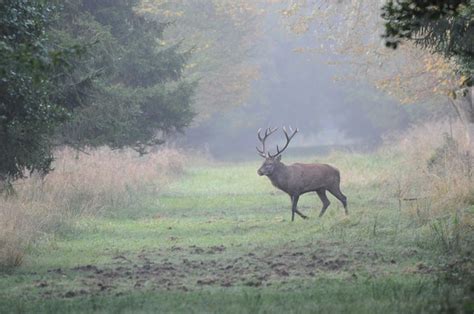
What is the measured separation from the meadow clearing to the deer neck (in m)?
0.81

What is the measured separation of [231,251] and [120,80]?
1402 centimetres

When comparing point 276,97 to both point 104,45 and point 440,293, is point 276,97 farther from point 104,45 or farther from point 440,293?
point 440,293

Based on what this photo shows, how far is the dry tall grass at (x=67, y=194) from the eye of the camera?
15.0 metres

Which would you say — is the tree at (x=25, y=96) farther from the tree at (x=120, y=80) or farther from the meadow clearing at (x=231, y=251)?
the tree at (x=120, y=80)

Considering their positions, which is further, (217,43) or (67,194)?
(217,43)

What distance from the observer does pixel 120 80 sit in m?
28.0

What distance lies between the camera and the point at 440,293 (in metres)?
9.12

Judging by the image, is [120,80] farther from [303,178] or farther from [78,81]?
[303,178]

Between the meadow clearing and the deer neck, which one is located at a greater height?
the deer neck

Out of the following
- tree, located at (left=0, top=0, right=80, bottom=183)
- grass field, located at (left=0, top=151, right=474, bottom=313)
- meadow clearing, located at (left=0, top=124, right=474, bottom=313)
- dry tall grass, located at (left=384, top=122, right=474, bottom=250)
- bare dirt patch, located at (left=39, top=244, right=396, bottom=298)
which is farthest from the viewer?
dry tall grass, located at (left=384, top=122, right=474, bottom=250)

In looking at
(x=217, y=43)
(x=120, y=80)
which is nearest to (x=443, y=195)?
(x=120, y=80)

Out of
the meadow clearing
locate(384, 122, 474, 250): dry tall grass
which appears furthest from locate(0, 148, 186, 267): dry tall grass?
locate(384, 122, 474, 250): dry tall grass

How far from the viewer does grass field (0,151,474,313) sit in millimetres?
9375

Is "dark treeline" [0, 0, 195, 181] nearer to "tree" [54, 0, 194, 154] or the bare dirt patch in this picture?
"tree" [54, 0, 194, 154]
